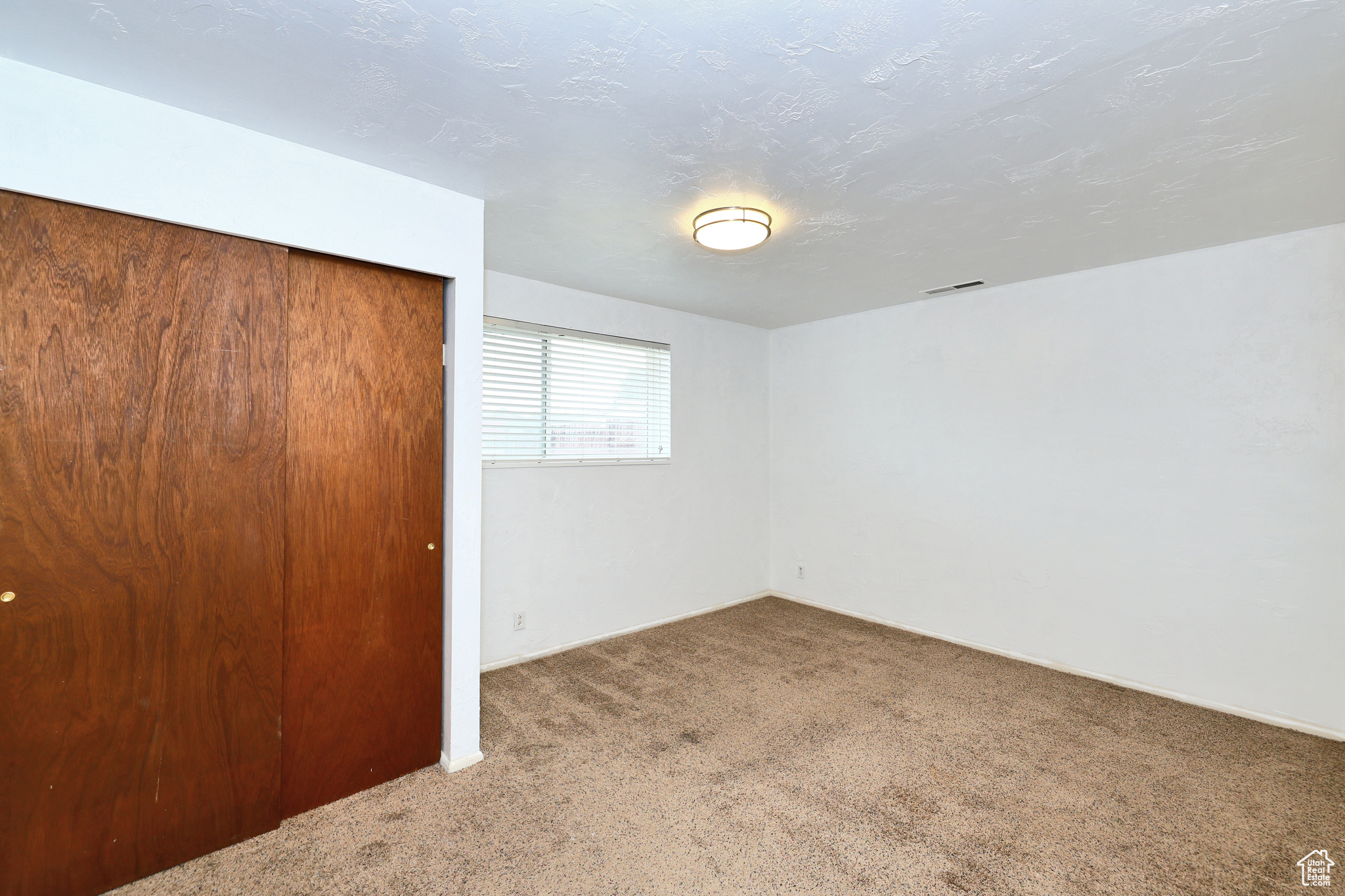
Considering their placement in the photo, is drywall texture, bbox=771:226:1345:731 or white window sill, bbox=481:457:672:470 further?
white window sill, bbox=481:457:672:470

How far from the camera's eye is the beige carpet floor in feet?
6.00

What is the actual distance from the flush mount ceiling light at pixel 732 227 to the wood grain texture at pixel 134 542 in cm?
171

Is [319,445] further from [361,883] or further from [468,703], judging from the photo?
[361,883]

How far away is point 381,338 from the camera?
7.56ft

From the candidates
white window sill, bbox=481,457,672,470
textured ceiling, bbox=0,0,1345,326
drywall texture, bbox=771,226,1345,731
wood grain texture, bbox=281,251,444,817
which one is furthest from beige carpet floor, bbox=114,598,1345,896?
textured ceiling, bbox=0,0,1345,326

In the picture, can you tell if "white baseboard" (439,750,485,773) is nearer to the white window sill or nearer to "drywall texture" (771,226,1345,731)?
the white window sill

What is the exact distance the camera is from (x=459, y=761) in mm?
2430

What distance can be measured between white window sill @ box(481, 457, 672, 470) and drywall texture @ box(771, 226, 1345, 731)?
1.53m

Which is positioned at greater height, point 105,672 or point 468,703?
point 105,672

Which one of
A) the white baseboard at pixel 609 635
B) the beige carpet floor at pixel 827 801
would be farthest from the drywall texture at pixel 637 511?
the beige carpet floor at pixel 827 801

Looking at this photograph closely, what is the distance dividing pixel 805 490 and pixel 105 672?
440cm

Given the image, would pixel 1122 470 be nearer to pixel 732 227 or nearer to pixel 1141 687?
pixel 1141 687

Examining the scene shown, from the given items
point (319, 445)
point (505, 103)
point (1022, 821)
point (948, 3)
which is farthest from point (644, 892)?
point (948, 3)

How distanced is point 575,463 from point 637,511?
0.67m
